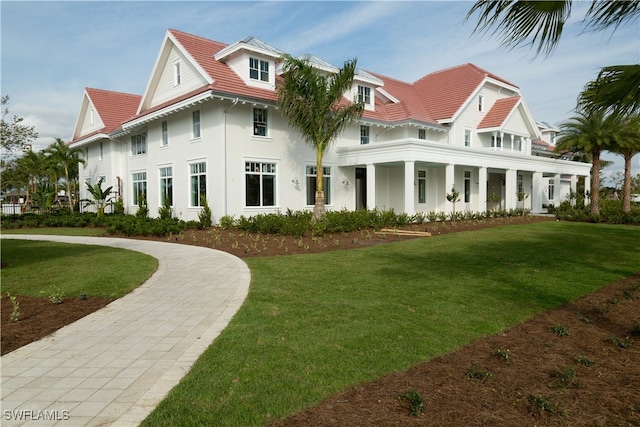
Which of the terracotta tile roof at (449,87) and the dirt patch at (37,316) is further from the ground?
the terracotta tile roof at (449,87)

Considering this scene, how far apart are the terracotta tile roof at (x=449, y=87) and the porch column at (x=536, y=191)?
7559 millimetres

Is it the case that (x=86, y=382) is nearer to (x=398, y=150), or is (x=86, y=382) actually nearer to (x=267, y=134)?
(x=267, y=134)

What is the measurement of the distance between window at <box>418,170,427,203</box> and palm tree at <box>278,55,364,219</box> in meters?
9.41

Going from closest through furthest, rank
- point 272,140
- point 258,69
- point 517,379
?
point 517,379, point 272,140, point 258,69

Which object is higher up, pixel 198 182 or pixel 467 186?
pixel 198 182

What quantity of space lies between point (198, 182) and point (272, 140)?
4.20m

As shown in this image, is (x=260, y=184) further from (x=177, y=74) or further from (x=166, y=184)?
(x=177, y=74)

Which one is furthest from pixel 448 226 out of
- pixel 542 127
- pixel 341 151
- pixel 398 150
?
pixel 542 127

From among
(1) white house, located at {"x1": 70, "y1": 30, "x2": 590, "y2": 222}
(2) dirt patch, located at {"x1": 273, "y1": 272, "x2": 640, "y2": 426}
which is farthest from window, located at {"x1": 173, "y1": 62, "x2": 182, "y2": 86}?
(2) dirt patch, located at {"x1": 273, "y1": 272, "x2": 640, "y2": 426}

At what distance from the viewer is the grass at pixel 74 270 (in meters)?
7.81

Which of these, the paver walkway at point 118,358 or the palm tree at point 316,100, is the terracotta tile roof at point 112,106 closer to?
the palm tree at point 316,100

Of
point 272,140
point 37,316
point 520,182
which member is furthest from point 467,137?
point 37,316

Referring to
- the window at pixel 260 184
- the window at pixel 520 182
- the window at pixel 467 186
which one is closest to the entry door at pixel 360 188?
the window at pixel 260 184

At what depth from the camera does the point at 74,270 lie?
952 centimetres
